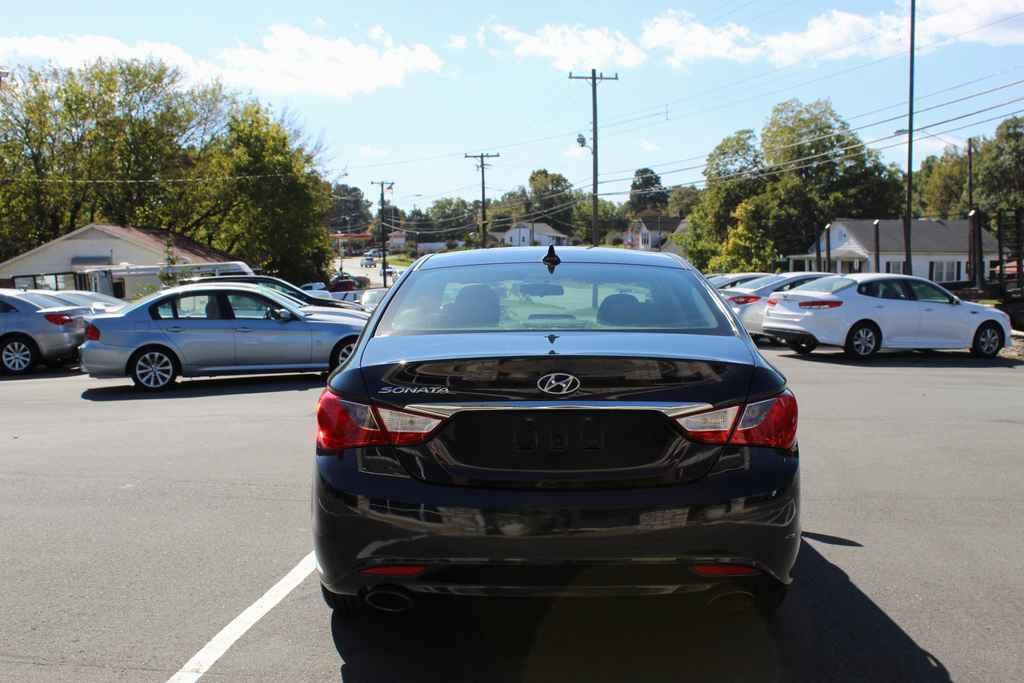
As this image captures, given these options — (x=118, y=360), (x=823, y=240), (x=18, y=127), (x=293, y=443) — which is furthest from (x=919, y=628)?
(x=823, y=240)

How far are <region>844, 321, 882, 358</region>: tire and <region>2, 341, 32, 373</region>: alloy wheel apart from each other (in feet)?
49.0

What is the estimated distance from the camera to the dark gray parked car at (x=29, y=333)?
1673cm

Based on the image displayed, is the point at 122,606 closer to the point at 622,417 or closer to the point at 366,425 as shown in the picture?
the point at 366,425

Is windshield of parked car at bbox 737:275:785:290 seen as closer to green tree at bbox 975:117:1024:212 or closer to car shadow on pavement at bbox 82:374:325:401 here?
car shadow on pavement at bbox 82:374:325:401

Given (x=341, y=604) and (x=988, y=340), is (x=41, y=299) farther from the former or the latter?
(x=988, y=340)

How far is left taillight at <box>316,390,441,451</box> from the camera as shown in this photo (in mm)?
3357

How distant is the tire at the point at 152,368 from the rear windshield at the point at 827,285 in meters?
11.3

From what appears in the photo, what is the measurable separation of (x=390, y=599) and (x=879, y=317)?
15098mm

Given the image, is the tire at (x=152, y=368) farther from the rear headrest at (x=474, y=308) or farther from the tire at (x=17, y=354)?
the rear headrest at (x=474, y=308)

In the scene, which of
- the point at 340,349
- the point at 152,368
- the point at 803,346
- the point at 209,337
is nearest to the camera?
the point at 152,368

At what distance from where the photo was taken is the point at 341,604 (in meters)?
3.86

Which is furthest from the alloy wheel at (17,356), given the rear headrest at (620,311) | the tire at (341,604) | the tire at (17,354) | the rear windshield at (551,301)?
the rear headrest at (620,311)

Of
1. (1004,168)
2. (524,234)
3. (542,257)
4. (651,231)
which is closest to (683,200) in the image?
(651,231)

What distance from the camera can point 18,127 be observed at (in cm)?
A: 5606
